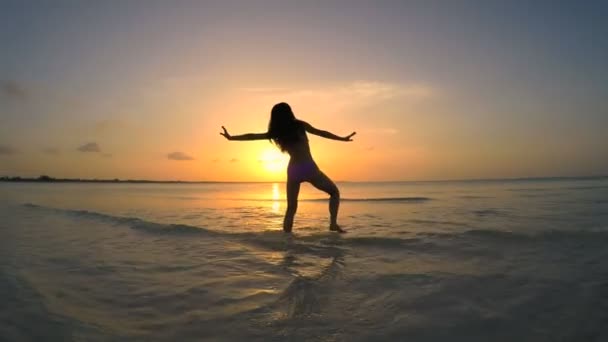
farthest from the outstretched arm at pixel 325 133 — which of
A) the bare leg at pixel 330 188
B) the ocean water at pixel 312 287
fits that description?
the ocean water at pixel 312 287

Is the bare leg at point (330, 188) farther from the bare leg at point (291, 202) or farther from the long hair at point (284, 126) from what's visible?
the long hair at point (284, 126)

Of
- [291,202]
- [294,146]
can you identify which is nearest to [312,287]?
[291,202]

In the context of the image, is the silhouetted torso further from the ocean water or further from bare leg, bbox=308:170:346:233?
the ocean water

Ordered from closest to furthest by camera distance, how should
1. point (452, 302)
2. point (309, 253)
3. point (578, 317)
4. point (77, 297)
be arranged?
1. point (578, 317)
2. point (452, 302)
3. point (77, 297)
4. point (309, 253)

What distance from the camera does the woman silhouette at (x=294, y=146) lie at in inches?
291

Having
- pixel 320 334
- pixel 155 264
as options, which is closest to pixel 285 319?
pixel 320 334

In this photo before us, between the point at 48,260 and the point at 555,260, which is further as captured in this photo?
the point at 48,260

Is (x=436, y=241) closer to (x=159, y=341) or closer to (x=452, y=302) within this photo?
(x=452, y=302)

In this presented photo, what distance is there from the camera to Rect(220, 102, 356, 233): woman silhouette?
7.40m

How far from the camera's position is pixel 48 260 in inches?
199

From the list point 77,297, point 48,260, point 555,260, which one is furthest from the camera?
point 48,260

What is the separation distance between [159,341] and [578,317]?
9.58ft

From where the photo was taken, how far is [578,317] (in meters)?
2.72

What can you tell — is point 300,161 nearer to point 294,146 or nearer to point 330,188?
point 294,146
